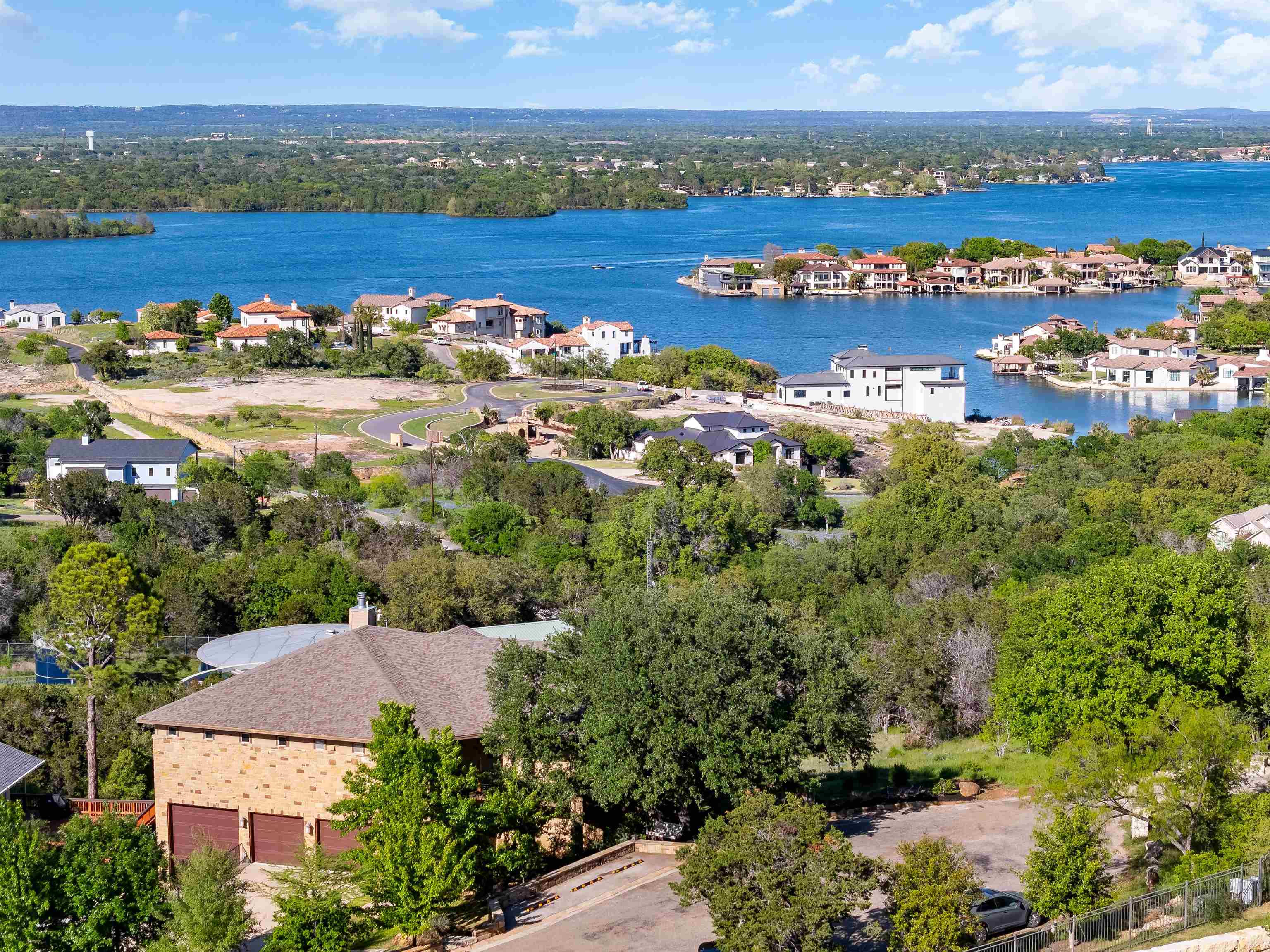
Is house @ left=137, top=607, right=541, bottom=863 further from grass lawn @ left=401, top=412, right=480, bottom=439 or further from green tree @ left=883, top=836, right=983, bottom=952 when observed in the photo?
grass lawn @ left=401, top=412, right=480, bottom=439

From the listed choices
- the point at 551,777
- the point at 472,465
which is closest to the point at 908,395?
the point at 472,465

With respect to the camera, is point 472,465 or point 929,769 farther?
Result: point 472,465

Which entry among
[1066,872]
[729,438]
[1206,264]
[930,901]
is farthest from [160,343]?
[1206,264]

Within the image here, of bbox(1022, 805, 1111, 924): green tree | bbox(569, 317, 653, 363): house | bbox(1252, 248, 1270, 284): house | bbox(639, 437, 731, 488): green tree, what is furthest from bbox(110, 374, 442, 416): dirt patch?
bbox(1252, 248, 1270, 284): house

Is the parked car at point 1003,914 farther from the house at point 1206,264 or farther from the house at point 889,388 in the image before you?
the house at point 1206,264

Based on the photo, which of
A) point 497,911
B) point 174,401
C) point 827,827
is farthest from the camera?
point 174,401

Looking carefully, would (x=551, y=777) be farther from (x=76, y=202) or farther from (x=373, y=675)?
(x=76, y=202)
